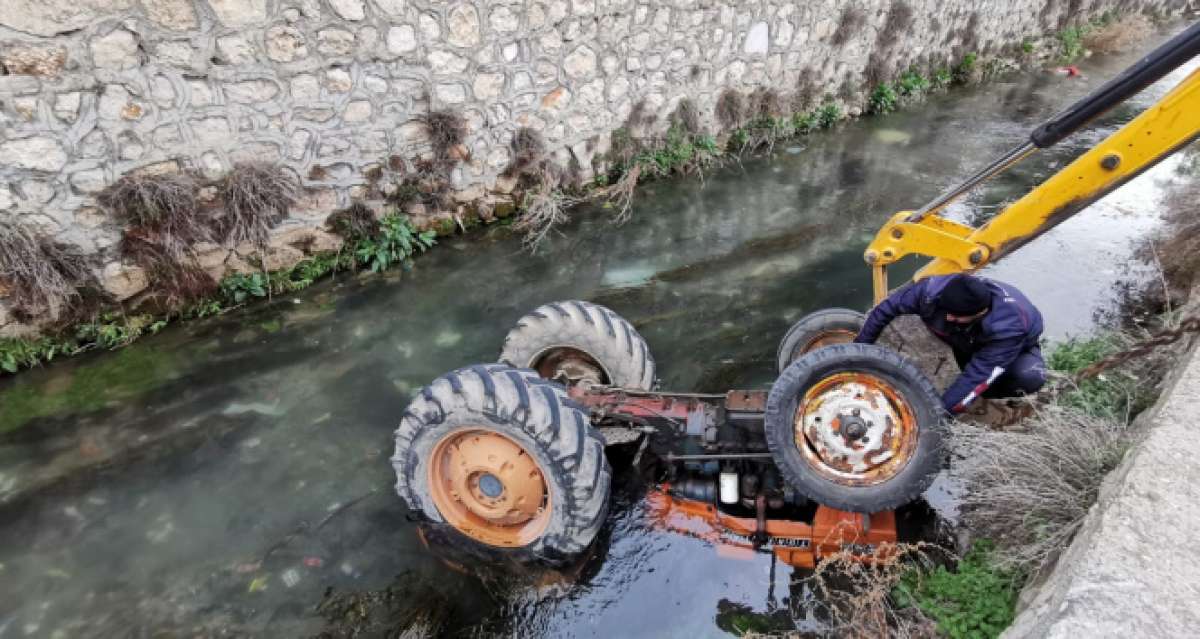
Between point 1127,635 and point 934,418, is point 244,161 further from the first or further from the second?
point 1127,635

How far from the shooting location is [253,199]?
5496mm

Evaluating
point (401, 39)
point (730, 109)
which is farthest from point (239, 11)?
point (730, 109)

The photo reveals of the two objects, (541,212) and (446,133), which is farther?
(541,212)

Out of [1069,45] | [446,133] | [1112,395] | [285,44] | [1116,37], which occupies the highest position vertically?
[285,44]

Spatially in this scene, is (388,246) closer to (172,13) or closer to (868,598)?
(172,13)

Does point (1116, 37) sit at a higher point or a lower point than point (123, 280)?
lower

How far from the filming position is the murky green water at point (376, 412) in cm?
355

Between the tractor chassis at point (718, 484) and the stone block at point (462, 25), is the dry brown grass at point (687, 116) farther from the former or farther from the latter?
the tractor chassis at point (718, 484)

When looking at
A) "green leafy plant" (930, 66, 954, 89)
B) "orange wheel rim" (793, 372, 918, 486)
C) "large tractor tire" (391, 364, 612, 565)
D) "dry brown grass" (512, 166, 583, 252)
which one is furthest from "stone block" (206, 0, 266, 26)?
"green leafy plant" (930, 66, 954, 89)

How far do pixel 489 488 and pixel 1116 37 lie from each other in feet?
56.7

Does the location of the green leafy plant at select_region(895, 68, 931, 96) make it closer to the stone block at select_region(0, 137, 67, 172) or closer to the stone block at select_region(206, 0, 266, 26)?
the stone block at select_region(206, 0, 266, 26)

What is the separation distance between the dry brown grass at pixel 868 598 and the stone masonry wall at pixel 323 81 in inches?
196

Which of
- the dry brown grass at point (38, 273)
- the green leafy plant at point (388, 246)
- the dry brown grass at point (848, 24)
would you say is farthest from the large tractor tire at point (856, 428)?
the dry brown grass at point (848, 24)

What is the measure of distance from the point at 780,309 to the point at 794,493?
2.64 meters
